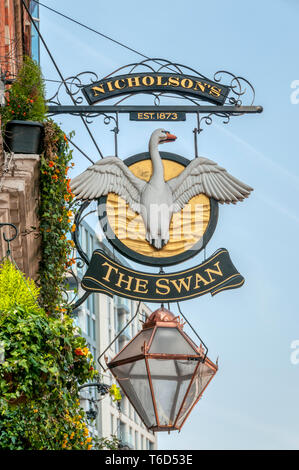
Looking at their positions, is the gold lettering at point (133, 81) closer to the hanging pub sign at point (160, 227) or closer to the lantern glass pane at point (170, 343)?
the hanging pub sign at point (160, 227)

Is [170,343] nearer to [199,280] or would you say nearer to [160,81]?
[199,280]

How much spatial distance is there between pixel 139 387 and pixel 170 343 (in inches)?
19.7

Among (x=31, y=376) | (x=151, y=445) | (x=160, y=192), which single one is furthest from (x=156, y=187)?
(x=151, y=445)

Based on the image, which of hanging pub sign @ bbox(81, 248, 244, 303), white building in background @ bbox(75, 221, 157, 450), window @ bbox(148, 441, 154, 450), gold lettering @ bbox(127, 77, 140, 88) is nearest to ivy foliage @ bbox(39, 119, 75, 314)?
gold lettering @ bbox(127, 77, 140, 88)

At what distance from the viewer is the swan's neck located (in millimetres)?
11172

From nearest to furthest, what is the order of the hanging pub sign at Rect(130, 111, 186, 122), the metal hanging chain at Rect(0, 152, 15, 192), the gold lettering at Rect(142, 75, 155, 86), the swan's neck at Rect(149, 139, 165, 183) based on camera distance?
1. the swan's neck at Rect(149, 139, 165, 183)
2. the metal hanging chain at Rect(0, 152, 15, 192)
3. the hanging pub sign at Rect(130, 111, 186, 122)
4. the gold lettering at Rect(142, 75, 155, 86)

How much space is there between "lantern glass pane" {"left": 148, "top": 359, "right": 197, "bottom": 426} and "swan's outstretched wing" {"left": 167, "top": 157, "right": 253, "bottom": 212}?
83.8 inches

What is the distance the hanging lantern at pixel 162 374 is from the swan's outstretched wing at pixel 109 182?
6.03ft

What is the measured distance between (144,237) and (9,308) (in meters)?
2.74

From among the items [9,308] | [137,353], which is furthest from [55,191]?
[9,308]

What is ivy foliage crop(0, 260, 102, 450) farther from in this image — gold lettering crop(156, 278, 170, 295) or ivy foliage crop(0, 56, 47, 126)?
ivy foliage crop(0, 56, 47, 126)

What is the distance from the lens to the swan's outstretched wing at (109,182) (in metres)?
11.1

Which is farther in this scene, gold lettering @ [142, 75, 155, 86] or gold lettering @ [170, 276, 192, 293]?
gold lettering @ [142, 75, 155, 86]

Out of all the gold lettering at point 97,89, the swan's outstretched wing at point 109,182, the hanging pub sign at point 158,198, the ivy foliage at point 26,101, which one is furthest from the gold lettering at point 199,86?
the ivy foliage at point 26,101
